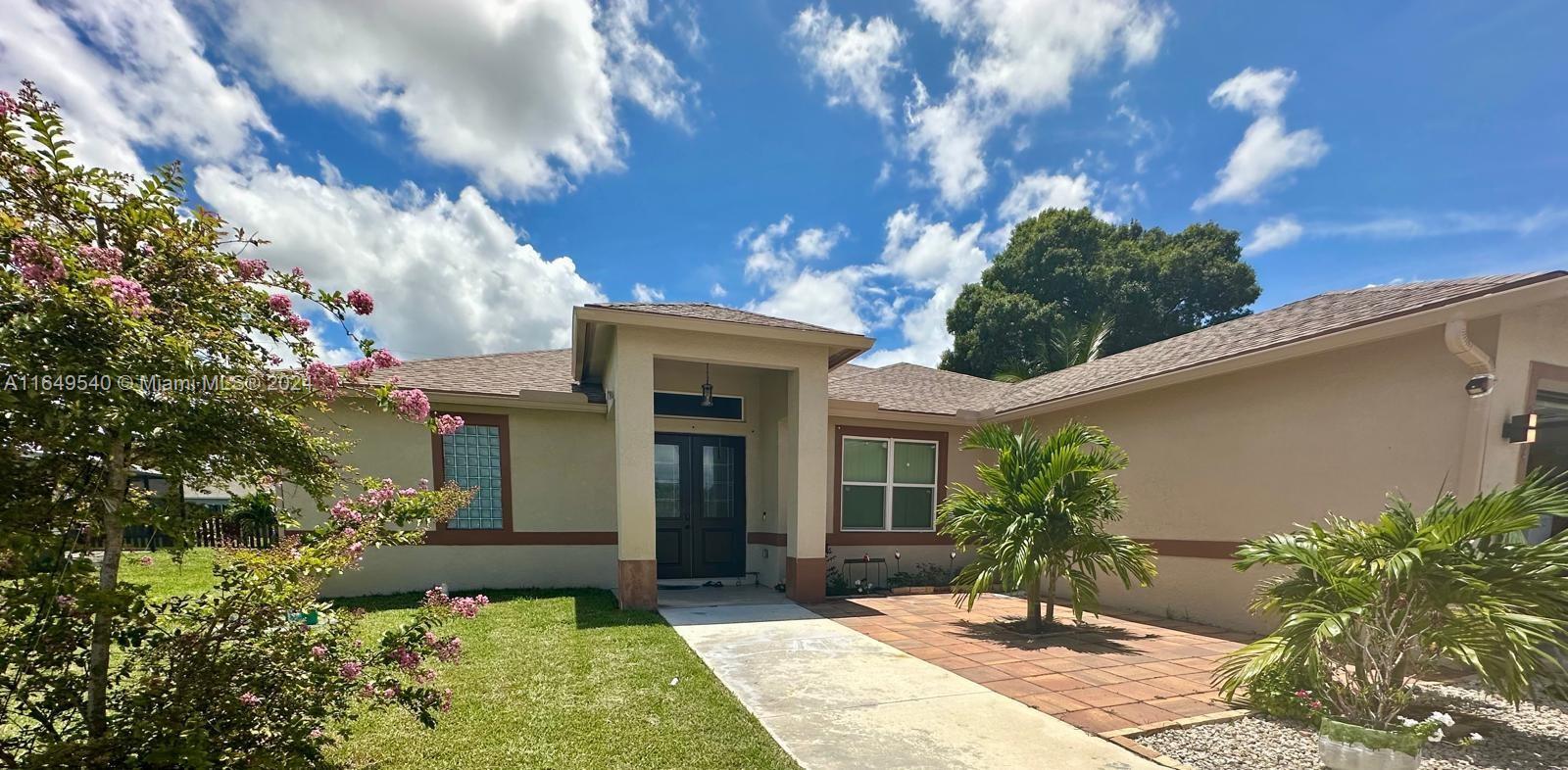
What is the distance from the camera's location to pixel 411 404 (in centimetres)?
284

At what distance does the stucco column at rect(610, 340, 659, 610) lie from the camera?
22.8 ft

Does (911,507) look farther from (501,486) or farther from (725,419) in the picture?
(501,486)

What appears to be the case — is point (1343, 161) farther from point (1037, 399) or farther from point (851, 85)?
point (851, 85)

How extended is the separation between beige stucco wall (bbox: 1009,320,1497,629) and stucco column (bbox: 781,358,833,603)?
454 centimetres

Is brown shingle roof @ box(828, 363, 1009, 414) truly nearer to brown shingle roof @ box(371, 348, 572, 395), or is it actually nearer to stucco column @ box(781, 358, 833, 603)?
stucco column @ box(781, 358, 833, 603)

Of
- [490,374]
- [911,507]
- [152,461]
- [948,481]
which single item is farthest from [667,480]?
[152,461]

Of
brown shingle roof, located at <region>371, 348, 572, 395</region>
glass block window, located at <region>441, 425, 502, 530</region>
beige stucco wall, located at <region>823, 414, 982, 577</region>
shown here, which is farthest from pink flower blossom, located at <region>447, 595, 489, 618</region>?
beige stucco wall, located at <region>823, 414, 982, 577</region>

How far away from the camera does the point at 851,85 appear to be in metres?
9.42

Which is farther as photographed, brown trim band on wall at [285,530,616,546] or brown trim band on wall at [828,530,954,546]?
brown trim band on wall at [828,530,954,546]

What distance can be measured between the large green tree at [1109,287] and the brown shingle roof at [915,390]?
11.6m

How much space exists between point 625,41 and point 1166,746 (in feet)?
31.5

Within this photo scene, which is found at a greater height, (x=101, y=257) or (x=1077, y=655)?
(x=101, y=257)

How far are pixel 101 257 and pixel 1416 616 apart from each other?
7.10m

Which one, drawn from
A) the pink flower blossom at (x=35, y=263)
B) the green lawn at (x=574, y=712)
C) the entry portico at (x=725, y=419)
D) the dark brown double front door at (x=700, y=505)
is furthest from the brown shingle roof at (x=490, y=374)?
the pink flower blossom at (x=35, y=263)
